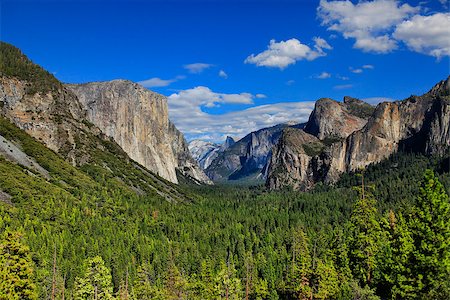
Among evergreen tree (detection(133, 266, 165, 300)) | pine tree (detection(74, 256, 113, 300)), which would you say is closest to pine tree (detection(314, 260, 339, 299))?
evergreen tree (detection(133, 266, 165, 300))

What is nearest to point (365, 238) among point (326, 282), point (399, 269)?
point (399, 269)

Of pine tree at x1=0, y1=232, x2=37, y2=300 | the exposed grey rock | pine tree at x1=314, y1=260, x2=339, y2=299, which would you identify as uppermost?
the exposed grey rock

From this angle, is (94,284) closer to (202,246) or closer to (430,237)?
(430,237)

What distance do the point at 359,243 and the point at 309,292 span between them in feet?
44.9

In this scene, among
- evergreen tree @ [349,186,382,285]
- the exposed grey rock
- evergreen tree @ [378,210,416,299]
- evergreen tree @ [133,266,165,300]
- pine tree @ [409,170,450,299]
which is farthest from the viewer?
the exposed grey rock

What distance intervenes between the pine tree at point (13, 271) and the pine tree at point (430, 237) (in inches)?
1528

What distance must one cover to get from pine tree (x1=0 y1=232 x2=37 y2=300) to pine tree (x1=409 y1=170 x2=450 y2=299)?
127 ft

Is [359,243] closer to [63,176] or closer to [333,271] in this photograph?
[333,271]

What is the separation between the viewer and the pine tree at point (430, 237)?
39.5m

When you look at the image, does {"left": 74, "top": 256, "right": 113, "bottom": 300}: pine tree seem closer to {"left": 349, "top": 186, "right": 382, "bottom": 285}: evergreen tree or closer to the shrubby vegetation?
the shrubby vegetation

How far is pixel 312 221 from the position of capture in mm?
178625

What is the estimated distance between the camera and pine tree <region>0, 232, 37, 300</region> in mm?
43125

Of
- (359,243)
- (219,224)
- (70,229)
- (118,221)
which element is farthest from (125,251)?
(359,243)

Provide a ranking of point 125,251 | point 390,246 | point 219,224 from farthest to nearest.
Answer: point 219,224 < point 125,251 < point 390,246
